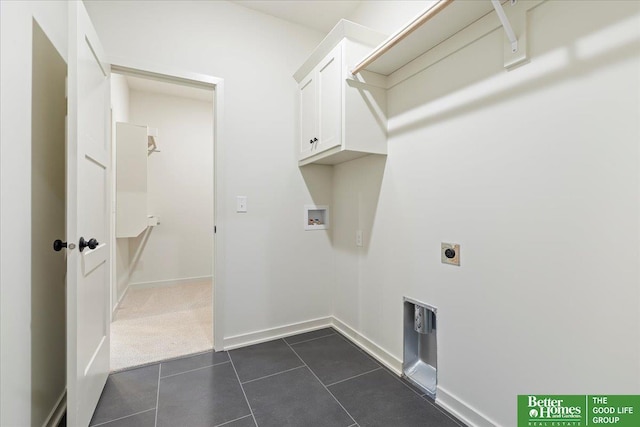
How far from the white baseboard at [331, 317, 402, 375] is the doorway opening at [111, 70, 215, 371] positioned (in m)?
1.20

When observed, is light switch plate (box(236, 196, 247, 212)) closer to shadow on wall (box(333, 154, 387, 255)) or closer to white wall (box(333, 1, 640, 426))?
shadow on wall (box(333, 154, 387, 255))

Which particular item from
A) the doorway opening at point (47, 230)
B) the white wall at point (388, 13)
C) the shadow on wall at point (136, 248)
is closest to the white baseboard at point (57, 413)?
the doorway opening at point (47, 230)

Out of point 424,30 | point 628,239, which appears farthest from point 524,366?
point 424,30

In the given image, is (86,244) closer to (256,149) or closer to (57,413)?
(57,413)

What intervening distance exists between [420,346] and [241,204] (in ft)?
5.52

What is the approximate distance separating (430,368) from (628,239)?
1.29 meters

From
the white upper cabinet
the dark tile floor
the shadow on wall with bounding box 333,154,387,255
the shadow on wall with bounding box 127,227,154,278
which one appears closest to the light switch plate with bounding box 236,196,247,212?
the white upper cabinet

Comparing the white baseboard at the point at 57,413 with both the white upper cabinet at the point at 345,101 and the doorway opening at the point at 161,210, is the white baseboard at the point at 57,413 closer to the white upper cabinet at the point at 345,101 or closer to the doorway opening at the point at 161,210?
the doorway opening at the point at 161,210

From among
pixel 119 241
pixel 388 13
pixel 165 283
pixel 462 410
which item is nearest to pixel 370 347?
pixel 462 410

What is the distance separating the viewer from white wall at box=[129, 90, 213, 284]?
3938 millimetres

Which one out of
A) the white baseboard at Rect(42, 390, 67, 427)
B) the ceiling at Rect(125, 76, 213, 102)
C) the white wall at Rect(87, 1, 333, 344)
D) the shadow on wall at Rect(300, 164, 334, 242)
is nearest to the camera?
the white baseboard at Rect(42, 390, 67, 427)

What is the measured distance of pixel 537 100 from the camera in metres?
1.14

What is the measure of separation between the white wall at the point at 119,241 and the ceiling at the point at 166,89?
0.45 feet

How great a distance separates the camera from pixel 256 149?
231 cm
